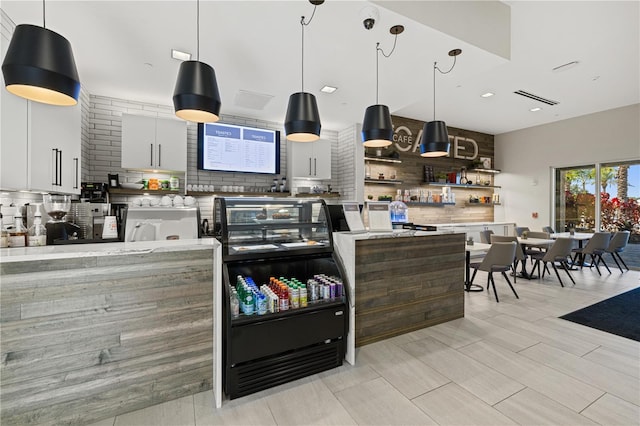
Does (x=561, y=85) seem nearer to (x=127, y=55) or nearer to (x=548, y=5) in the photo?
(x=548, y=5)

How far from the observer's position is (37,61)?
1.53 metres

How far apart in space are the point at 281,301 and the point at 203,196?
12.6 feet

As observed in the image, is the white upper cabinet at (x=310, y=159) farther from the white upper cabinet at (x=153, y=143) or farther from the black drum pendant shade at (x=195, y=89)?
the black drum pendant shade at (x=195, y=89)

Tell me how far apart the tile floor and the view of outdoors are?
5139 millimetres

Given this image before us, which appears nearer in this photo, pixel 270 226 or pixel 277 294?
pixel 277 294

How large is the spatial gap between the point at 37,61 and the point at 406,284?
3.20 m

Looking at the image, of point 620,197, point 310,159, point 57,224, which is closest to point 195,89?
point 57,224

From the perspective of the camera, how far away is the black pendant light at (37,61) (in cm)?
151

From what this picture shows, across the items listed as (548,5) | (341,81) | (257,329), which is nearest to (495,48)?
(548,5)

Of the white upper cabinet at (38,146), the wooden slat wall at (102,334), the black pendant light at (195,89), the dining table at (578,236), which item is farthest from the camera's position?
the dining table at (578,236)

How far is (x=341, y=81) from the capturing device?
414cm

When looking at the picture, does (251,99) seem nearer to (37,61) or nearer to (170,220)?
(170,220)

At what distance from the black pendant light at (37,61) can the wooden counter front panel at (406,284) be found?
2.33m

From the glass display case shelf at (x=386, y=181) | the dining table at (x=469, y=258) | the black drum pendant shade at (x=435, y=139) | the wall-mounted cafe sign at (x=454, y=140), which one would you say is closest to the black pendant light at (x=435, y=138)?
the black drum pendant shade at (x=435, y=139)
